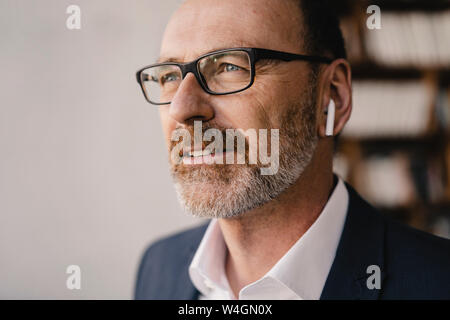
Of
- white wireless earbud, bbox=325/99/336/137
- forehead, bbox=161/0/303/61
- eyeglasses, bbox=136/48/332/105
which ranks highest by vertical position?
forehead, bbox=161/0/303/61

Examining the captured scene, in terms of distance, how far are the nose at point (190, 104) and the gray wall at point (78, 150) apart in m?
1.26

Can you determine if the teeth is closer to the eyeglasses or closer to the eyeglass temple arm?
the eyeglasses

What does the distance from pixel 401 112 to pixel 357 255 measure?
155 centimetres

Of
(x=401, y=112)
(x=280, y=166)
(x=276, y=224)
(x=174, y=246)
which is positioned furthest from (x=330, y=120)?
A: (x=401, y=112)

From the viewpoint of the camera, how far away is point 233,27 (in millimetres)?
837

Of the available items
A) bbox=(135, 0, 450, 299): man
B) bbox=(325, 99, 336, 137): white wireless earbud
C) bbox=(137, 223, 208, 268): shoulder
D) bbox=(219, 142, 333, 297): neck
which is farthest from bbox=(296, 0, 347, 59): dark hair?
bbox=(137, 223, 208, 268): shoulder

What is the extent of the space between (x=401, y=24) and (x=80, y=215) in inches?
82.4

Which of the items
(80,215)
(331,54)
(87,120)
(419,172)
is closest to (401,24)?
(419,172)

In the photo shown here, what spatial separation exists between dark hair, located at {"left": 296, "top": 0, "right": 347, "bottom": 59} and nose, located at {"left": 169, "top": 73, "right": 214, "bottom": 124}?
298 mm

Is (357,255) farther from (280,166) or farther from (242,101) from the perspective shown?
(242,101)

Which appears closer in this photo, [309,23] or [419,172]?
[309,23]

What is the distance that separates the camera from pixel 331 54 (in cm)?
100

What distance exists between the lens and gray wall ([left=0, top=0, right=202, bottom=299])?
195 centimetres

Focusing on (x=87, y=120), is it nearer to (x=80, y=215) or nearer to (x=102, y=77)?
(x=102, y=77)
